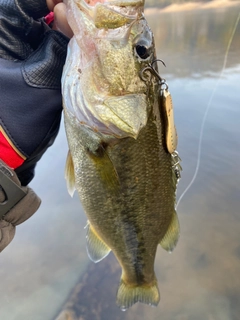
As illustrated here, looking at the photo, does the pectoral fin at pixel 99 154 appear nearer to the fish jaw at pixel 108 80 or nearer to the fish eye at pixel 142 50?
the fish jaw at pixel 108 80

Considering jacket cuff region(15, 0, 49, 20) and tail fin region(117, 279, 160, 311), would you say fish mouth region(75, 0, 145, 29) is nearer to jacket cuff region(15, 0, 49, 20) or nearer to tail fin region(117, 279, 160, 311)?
jacket cuff region(15, 0, 49, 20)

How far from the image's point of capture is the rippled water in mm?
2076

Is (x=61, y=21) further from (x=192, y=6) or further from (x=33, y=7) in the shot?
(x=192, y=6)

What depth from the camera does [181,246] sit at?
2.42 metres

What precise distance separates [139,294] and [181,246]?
117 centimetres

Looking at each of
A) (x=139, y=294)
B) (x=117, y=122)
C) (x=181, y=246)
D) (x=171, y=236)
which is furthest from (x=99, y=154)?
(x=181, y=246)

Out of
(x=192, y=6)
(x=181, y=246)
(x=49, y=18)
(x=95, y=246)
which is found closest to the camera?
(x=49, y=18)

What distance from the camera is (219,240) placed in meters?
2.43

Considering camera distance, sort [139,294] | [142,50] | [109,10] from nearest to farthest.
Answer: [109,10] → [142,50] → [139,294]

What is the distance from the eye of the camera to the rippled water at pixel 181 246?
2.08 meters

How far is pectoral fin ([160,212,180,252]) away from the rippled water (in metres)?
1.01

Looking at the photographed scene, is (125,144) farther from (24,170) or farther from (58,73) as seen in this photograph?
(24,170)

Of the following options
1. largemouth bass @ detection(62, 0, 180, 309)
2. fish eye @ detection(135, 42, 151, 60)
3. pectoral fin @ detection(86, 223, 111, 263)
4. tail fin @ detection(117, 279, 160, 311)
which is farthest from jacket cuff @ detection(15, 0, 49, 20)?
tail fin @ detection(117, 279, 160, 311)

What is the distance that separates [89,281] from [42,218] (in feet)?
2.42
